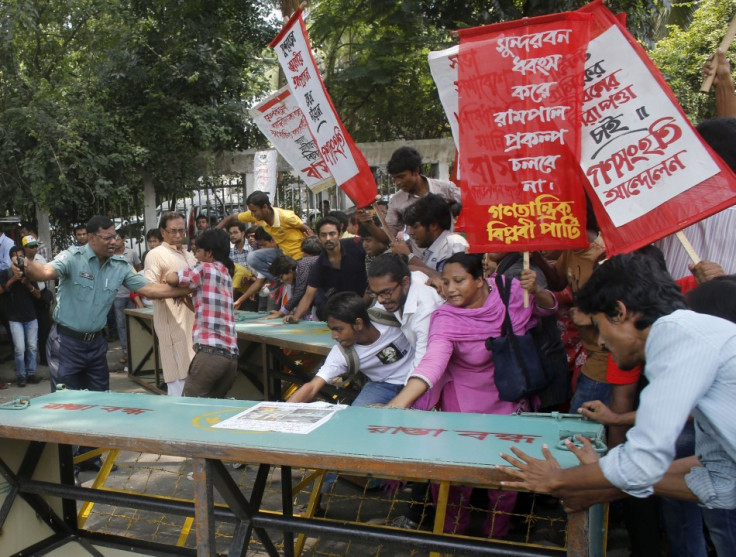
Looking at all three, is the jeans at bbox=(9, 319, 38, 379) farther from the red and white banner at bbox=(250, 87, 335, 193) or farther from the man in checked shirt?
the man in checked shirt

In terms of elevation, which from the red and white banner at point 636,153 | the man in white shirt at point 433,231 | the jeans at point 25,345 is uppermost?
the red and white banner at point 636,153

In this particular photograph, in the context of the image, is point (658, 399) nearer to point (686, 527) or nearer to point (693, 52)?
point (686, 527)

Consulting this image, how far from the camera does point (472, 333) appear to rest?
3.38 meters

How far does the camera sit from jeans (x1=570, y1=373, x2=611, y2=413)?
3.27 m

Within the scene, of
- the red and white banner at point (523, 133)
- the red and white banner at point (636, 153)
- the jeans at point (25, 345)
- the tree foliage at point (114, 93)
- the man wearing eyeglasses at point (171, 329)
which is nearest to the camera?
the red and white banner at point (636, 153)

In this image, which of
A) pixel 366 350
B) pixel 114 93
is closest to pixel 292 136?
pixel 366 350

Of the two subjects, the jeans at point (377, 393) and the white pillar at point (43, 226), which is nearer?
the jeans at point (377, 393)

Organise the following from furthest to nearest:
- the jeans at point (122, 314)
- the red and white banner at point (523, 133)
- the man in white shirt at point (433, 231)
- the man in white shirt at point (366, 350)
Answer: the jeans at point (122, 314) < the man in white shirt at point (433, 231) < the man in white shirt at point (366, 350) < the red and white banner at point (523, 133)

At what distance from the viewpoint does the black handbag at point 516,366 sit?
3260 millimetres

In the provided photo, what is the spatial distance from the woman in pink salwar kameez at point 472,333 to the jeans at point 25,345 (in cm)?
603

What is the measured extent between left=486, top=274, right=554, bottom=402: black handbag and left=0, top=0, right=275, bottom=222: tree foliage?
882 cm

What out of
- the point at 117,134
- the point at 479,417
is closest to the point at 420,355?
the point at 479,417

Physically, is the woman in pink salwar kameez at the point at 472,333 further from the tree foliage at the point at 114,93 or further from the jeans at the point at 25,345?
the tree foliage at the point at 114,93

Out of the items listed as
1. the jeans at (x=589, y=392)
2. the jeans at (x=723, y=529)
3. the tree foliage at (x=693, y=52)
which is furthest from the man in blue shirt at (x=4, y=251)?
the tree foliage at (x=693, y=52)
